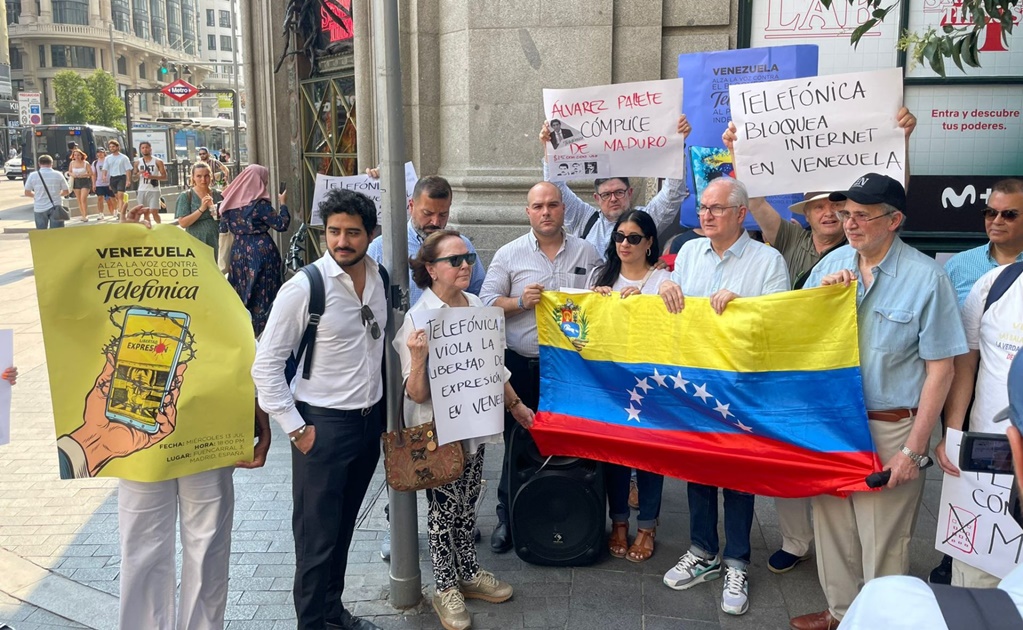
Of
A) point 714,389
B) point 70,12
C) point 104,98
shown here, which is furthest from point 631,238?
point 70,12

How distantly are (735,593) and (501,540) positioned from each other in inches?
54.3

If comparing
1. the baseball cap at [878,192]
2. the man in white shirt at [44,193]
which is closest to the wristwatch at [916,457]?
the baseball cap at [878,192]

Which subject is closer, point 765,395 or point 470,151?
point 765,395

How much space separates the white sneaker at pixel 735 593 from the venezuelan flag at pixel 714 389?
0.50 metres

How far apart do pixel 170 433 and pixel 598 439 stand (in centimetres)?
219

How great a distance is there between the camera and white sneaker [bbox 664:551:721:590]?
15.5 ft

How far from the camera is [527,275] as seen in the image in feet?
16.6

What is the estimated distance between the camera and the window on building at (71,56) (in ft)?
327

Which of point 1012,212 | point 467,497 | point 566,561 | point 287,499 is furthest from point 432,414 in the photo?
point 1012,212

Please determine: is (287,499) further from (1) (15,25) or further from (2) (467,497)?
(1) (15,25)

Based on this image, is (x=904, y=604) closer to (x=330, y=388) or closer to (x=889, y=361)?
(x=889, y=361)

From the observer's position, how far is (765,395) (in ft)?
14.2

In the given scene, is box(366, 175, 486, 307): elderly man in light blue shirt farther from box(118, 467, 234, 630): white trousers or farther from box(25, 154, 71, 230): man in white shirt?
box(25, 154, 71, 230): man in white shirt

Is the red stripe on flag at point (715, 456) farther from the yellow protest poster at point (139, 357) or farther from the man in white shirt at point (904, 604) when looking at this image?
the man in white shirt at point (904, 604)
